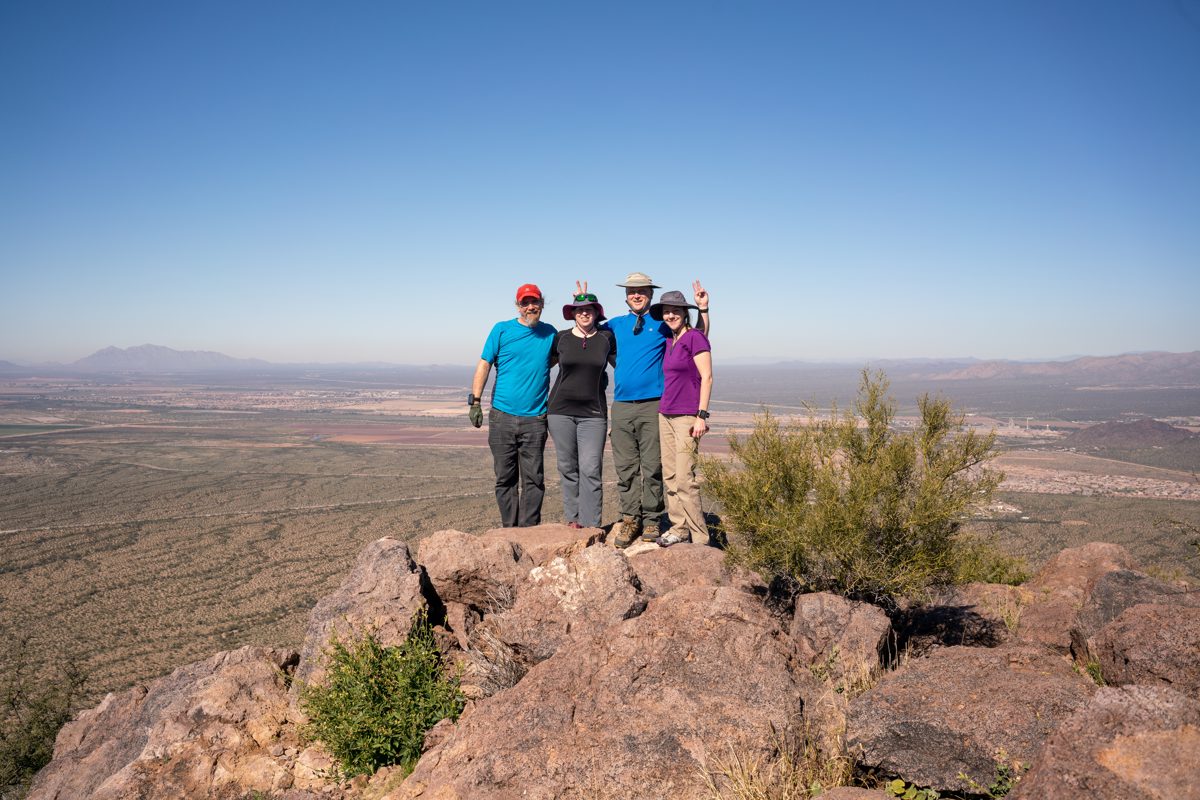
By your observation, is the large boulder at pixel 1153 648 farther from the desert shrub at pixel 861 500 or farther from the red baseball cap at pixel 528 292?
the red baseball cap at pixel 528 292

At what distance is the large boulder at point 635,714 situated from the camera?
3484 mm

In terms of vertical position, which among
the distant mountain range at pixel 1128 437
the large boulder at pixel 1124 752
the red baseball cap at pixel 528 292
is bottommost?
the distant mountain range at pixel 1128 437

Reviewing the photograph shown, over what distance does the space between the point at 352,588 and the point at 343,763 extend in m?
1.51

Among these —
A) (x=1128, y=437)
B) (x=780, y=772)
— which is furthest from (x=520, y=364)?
(x=1128, y=437)

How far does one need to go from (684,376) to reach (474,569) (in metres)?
2.61

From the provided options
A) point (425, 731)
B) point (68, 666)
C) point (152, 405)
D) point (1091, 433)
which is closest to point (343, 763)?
point (425, 731)

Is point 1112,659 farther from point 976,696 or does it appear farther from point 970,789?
point 970,789

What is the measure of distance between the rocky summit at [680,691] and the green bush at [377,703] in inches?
5.3

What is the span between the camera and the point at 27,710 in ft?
56.4

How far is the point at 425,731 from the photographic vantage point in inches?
173

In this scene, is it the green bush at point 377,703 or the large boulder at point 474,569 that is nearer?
the green bush at point 377,703

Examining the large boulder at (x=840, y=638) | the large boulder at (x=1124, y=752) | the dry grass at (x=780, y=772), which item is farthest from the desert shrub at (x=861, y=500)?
the large boulder at (x=1124, y=752)

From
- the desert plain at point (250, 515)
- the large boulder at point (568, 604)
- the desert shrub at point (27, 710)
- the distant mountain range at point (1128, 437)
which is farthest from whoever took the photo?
the distant mountain range at point (1128, 437)

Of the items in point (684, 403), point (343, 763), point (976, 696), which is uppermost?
point (684, 403)
